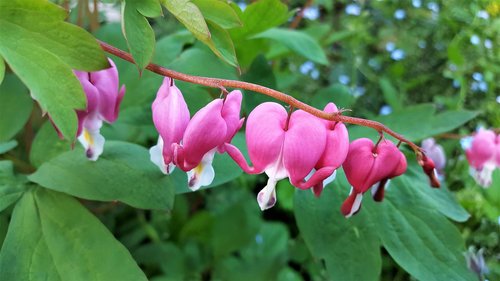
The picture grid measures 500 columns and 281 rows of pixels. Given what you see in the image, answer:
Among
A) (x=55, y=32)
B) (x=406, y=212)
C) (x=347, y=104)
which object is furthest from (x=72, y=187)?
(x=347, y=104)

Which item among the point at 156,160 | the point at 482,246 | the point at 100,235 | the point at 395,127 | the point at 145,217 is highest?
the point at 156,160

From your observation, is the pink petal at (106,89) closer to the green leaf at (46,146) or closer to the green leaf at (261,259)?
the green leaf at (46,146)

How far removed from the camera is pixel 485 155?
1314mm

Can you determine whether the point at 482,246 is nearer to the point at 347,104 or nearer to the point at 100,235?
the point at 347,104

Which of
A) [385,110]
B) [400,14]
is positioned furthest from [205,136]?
[400,14]

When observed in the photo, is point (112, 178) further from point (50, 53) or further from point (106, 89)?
point (50, 53)

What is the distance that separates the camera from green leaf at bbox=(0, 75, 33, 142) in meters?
1.09

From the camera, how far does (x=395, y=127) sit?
1316 millimetres

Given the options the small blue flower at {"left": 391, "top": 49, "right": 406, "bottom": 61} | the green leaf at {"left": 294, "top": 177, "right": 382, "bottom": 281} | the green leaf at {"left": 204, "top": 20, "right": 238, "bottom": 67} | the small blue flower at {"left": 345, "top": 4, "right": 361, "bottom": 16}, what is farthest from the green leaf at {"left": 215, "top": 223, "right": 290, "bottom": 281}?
the small blue flower at {"left": 345, "top": 4, "right": 361, "bottom": 16}

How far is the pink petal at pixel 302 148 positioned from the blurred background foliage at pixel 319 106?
0.14 m

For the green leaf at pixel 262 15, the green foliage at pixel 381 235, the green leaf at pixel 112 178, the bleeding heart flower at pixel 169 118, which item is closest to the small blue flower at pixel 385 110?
the green leaf at pixel 262 15

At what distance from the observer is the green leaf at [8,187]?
3.10 ft

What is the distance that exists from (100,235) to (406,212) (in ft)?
1.78

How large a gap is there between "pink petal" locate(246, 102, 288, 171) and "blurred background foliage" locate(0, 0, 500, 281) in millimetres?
95
